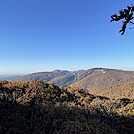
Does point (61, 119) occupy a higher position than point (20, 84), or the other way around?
point (20, 84)

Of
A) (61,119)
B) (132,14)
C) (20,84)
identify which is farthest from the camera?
(20,84)

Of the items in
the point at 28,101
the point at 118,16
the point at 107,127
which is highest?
the point at 118,16

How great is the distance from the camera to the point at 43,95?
10900 cm

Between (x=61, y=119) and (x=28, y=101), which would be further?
(x=28, y=101)

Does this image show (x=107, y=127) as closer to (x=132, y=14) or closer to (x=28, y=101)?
(x=28, y=101)

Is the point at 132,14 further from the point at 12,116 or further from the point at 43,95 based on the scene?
the point at 43,95

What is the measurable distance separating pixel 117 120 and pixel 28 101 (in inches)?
1253

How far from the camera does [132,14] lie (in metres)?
7.19

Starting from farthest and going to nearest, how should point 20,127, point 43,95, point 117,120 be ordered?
point 43,95
point 117,120
point 20,127

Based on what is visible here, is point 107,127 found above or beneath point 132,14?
beneath

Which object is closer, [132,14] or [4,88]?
[132,14]

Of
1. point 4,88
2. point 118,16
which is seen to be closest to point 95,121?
point 4,88

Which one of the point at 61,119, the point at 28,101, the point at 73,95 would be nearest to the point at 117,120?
the point at 61,119

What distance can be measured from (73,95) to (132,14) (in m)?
129
